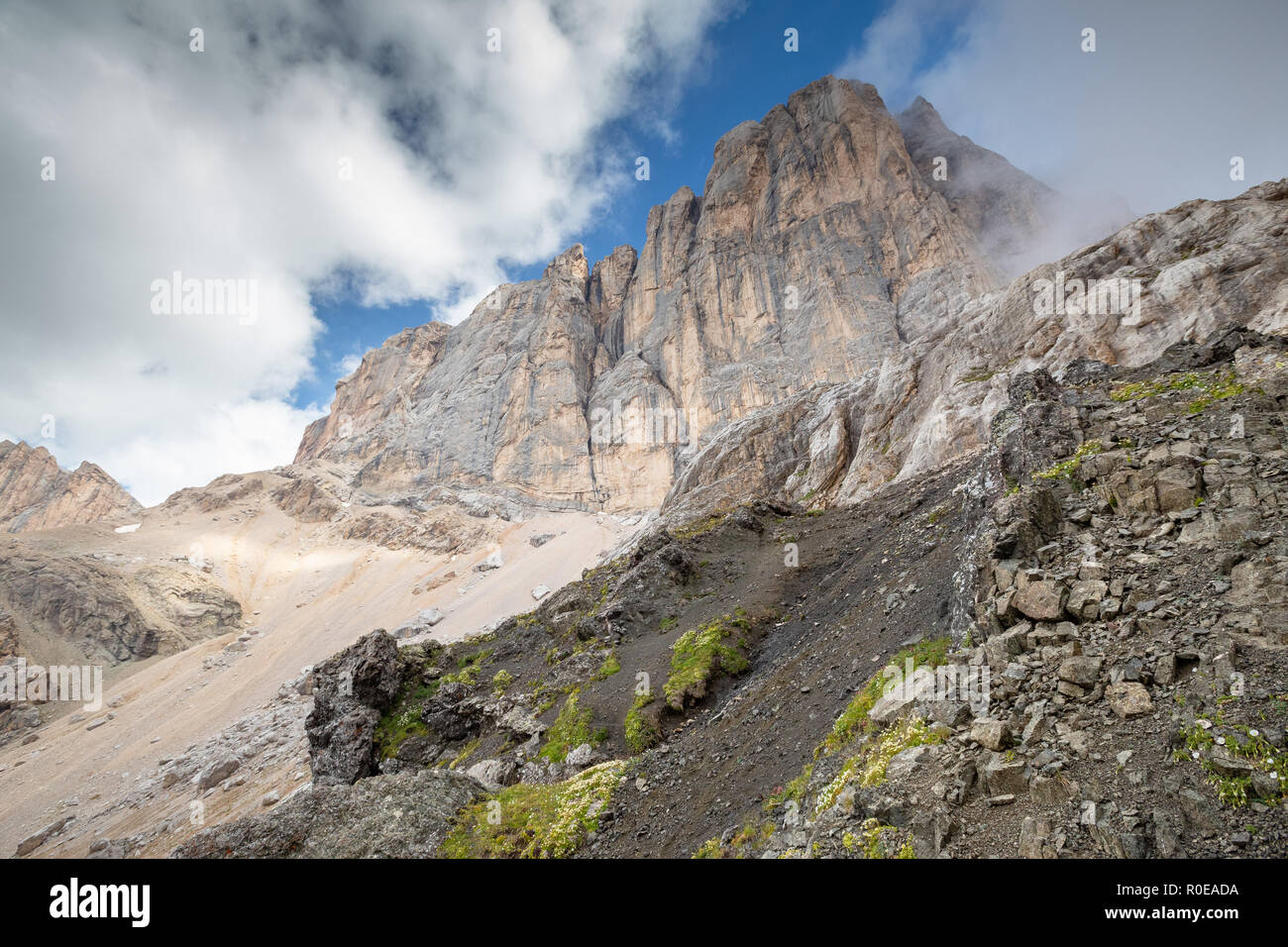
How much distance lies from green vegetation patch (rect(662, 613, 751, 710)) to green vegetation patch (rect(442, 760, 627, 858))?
4.68 metres

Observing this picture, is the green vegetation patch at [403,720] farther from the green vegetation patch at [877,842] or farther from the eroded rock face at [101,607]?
the eroded rock face at [101,607]

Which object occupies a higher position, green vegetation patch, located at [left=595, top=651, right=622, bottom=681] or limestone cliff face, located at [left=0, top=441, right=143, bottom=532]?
limestone cliff face, located at [left=0, top=441, right=143, bottom=532]

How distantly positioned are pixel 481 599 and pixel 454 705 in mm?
42771

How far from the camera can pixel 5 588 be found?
6153 centimetres

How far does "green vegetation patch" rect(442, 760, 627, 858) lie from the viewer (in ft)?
38.3

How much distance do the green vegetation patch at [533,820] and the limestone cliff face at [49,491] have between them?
149 metres

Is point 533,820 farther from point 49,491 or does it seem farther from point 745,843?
point 49,491

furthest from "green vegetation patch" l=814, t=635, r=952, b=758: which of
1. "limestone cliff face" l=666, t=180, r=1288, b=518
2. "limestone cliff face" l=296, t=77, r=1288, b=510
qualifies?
"limestone cliff face" l=296, t=77, r=1288, b=510

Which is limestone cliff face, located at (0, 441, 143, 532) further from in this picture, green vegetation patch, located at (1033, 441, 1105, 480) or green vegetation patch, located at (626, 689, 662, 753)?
green vegetation patch, located at (1033, 441, 1105, 480)

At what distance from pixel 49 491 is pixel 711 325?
148 meters

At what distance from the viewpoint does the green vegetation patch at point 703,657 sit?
1903 centimetres
